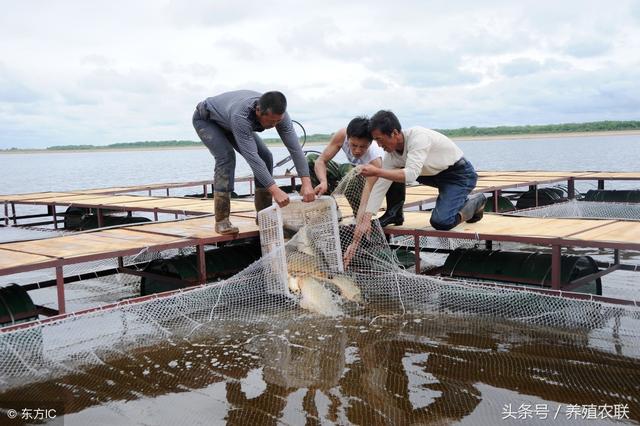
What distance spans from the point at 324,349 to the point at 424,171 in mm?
2119

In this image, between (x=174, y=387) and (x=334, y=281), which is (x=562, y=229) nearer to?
(x=334, y=281)

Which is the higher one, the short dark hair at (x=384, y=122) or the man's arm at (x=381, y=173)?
the short dark hair at (x=384, y=122)

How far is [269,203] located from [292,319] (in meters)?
1.47

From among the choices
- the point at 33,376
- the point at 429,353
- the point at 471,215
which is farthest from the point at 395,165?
the point at 33,376

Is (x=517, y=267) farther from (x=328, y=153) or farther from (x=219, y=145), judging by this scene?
(x=219, y=145)

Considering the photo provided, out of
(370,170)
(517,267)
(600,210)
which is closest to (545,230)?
(517,267)

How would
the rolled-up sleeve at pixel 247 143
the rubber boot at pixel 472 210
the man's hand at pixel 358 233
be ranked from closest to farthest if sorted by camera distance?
the rolled-up sleeve at pixel 247 143
the man's hand at pixel 358 233
the rubber boot at pixel 472 210

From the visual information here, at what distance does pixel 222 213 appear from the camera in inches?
243

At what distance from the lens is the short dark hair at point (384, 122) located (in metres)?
5.35

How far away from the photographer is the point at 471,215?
6.08 meters

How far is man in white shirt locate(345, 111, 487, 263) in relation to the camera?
5395mm

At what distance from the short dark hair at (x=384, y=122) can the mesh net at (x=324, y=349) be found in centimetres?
81

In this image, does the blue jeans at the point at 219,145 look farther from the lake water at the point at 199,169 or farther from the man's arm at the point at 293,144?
the lake water at the point at 199,169

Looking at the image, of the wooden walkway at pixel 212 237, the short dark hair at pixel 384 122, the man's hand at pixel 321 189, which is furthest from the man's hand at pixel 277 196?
the wooden walkway at pixel 212 237
